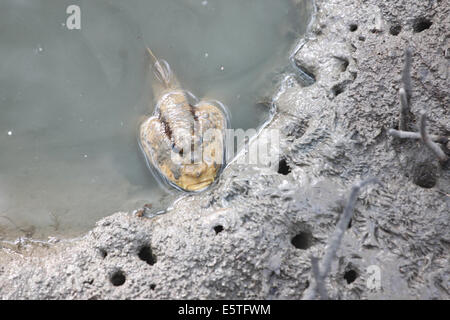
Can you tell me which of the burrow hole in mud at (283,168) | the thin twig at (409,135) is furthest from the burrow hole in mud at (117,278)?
the thin twig at (409,135)

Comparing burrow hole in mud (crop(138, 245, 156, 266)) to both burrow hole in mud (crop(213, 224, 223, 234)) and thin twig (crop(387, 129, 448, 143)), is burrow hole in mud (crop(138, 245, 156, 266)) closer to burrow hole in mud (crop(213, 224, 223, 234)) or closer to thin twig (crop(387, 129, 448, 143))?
burrow hole in mud (crop(213, 224, 223, 234))

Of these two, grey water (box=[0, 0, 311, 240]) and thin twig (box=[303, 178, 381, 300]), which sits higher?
grey water (box=[0, 0, 311, 240])

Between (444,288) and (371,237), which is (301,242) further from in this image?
(444,288)

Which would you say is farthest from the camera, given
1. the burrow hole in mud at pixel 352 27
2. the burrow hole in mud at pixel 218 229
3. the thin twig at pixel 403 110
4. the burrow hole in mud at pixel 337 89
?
the burrow hole in mud at pixel 352 27

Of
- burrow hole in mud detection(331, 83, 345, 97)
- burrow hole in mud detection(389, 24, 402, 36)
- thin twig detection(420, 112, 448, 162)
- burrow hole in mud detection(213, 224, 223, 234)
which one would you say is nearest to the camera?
thin twig detection(420, 112, 448, 162)

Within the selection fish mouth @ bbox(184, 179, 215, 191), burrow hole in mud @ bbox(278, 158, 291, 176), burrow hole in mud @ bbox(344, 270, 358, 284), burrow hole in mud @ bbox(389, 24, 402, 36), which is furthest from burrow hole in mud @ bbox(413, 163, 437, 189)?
fish mouth @ bbox(184, 179, 215, 191)

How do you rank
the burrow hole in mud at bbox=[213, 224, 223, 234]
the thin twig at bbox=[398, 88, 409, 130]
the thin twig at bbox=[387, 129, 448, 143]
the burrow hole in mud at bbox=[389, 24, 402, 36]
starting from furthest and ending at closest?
the burrow hole in mud at bbox=[389, 24, 402, 36]
the burrow hole in mud at bbox=[213, 224, 223, 234]
the thin twig at bbox=[387, 129, 448, 143]
the thin twig at bbox=[398, 88, 409, 130]

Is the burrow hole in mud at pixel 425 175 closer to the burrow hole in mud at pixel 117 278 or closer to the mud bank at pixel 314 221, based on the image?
the mud bank at pixel 314 221
